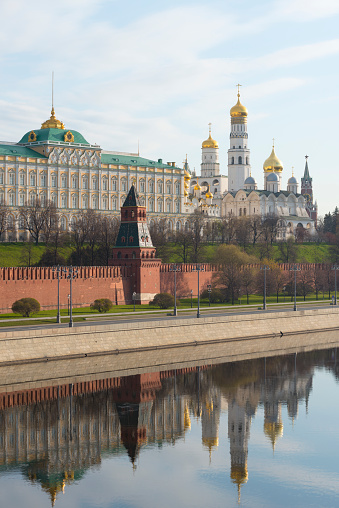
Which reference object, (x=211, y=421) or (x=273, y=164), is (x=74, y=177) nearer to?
(x=273, y=164)

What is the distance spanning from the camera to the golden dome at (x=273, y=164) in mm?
167375

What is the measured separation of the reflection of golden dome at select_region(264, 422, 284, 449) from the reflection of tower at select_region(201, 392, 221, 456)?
2.02m

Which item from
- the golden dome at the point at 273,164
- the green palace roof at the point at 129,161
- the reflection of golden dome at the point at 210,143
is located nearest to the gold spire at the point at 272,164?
the golden dome at the point at 273,164

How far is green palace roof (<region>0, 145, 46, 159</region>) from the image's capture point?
113000 millimetres

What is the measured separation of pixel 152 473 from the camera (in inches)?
1199

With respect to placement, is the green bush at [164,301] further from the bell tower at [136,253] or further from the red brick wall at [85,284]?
the red brick wall at [85,284]

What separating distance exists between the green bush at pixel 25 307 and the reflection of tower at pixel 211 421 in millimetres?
19912

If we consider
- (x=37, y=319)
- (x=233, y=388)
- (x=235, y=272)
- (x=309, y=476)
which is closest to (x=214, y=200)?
(x=235, y=272)

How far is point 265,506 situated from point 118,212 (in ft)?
318

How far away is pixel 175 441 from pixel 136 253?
3834 centimetres

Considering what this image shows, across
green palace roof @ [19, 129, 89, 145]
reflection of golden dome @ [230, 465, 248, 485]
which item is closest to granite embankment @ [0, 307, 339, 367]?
reflection of golden dome @ [230, 465, 248, 485]

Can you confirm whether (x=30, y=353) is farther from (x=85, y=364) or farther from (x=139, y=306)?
(x=139, y=306)

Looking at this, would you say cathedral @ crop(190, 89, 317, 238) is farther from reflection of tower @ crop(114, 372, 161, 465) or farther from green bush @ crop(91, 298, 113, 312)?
reflection of tower @ crop(114, 372, 161, 465)

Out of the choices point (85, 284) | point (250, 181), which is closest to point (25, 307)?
point (85, 284)
